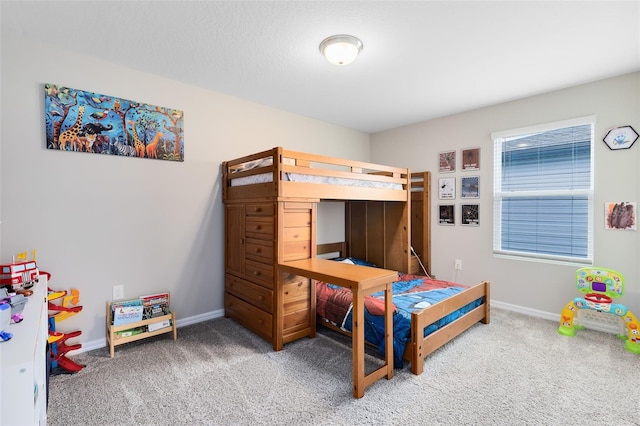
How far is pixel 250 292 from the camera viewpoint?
9.39 ft

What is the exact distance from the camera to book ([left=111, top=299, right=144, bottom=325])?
2.47m

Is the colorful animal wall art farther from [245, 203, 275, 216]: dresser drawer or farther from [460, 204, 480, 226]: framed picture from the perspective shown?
[460, 204, 480, 226]: framed picture

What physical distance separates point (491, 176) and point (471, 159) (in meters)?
0.32

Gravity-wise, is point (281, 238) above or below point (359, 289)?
above

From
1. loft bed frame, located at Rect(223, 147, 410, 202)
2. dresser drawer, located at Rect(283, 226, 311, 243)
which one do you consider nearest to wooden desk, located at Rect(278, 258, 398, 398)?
dresser drawer, located at Rect(283, 226, 311, 243)

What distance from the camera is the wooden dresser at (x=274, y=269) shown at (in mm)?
2529

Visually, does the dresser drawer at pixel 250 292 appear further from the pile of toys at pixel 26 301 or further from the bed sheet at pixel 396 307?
the pile of toys at pixel 26 301

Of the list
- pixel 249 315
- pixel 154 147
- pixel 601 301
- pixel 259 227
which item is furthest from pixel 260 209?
pixel 601 301

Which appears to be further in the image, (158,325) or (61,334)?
(158,325)

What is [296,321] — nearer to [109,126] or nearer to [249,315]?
[249,315]

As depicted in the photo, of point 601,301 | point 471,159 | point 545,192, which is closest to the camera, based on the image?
point 601,301

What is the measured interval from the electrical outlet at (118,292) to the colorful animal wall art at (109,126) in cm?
117

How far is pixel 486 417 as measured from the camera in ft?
5.61

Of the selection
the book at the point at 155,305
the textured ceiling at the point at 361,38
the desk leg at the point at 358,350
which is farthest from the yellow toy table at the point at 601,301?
the book at the point at 155,305
